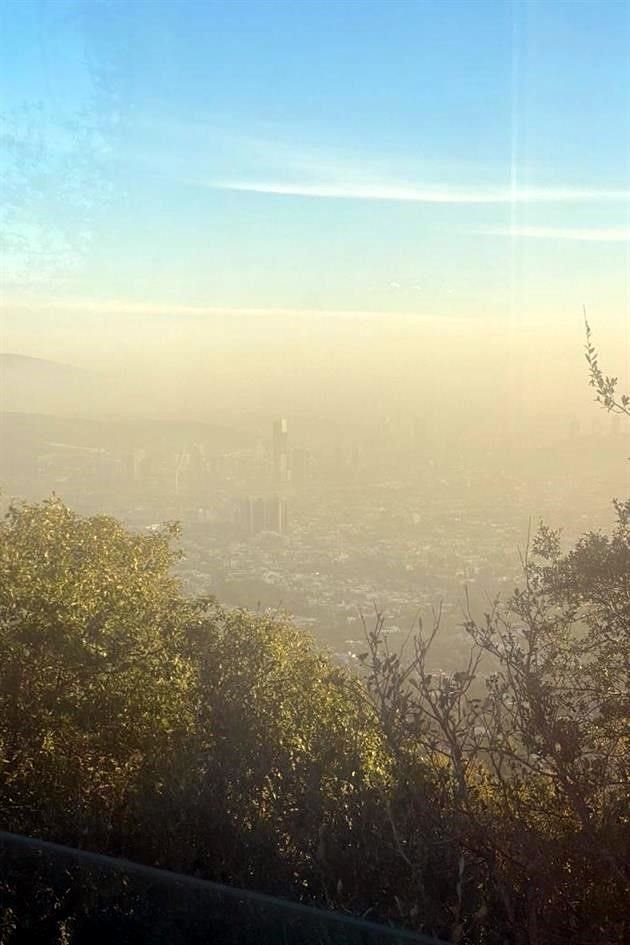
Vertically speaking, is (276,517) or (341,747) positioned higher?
(276,517)

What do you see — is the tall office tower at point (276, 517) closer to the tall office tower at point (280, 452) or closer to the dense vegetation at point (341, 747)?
the tall office tower at point (280, 452)

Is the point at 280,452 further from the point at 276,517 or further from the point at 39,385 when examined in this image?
the point at 39,385

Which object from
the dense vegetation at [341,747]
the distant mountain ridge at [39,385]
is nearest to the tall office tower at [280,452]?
the distant mountain ridge at [39,385]

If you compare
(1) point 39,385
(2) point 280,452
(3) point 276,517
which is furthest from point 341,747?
(2) point 280,452

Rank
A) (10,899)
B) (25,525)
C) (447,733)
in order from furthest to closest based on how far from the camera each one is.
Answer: (25,525)
(10,899)
(447,733)

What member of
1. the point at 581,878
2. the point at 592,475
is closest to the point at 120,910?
the point at 581,878

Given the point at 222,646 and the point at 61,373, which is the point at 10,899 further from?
the point at 61,373
